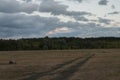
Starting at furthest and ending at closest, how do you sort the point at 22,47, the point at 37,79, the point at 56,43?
the point at 56,43, the point at 22,47, the point at 37,79

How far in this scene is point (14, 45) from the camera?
151250mm

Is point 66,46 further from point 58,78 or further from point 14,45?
point 58,78

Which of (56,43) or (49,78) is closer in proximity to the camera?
(49,78)

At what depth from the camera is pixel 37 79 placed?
1042 inches

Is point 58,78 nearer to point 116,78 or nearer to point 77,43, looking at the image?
point 116,78

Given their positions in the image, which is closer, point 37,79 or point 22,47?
point 37,79

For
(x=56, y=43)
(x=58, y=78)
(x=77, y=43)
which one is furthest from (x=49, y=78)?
(x=77, y=43)

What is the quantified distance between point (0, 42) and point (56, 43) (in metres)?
23.4

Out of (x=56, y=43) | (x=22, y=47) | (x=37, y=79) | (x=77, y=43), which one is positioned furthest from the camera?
(x=77, y=43)

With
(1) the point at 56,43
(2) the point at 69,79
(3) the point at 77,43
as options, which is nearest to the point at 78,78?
(2) the point at 69,79

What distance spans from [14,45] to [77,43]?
35.1 m

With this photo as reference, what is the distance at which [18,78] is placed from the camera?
27797mm

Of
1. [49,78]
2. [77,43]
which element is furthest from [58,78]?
[77,43]

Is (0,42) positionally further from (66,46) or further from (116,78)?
(116,78)
